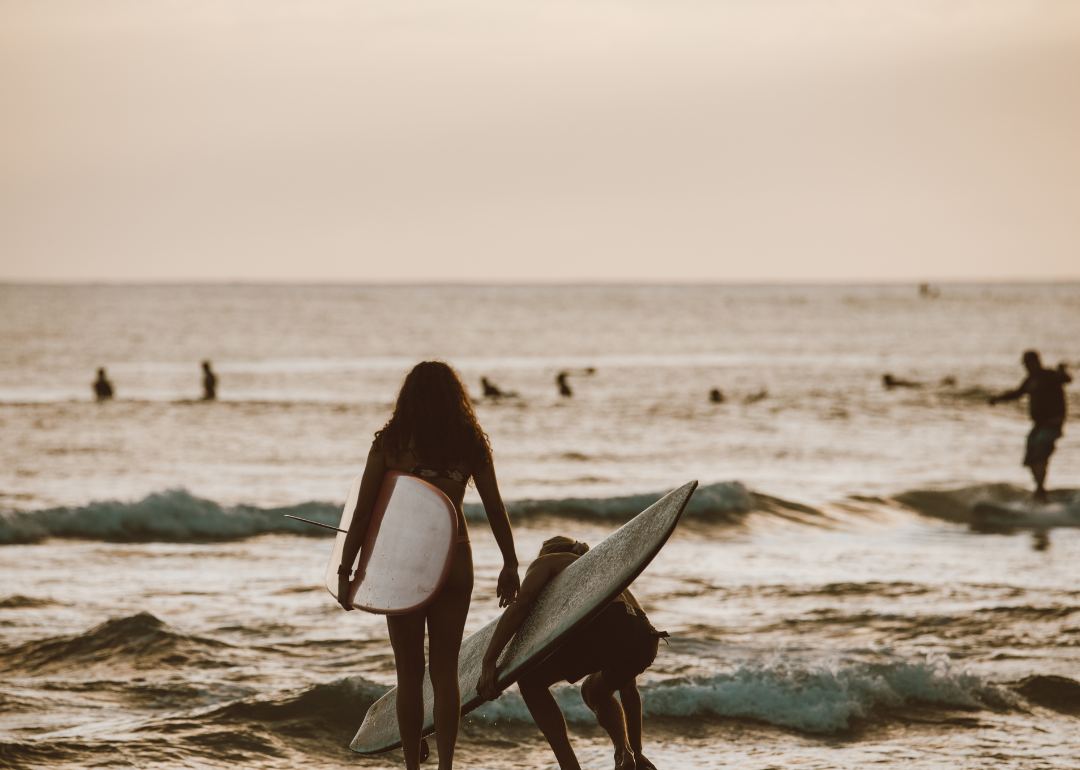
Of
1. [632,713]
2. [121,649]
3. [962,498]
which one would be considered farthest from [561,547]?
[962,498]

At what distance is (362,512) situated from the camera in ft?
13.0

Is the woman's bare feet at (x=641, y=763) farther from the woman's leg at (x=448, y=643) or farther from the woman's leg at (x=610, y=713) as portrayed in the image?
the woman's leg at (x=448, y=643)

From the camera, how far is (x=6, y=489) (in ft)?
50.3

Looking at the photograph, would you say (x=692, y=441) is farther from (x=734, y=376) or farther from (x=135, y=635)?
(x=734, y=376)

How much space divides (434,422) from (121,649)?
455cm

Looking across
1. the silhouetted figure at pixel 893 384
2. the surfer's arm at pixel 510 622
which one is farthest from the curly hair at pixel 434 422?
the silhouetted figure at pixel 893 384

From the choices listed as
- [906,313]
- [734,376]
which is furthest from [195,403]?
[906,313]

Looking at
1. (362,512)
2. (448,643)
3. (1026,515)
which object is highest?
(362,512)

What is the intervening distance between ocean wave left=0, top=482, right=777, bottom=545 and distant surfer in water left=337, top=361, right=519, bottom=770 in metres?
7.72

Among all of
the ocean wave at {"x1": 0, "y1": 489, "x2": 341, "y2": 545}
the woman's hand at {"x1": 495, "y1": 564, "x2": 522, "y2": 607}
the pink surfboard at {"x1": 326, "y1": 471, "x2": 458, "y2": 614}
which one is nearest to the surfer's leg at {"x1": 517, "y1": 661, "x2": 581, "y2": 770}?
the woman's hand at {"x1": 495, "y1": 564, "x2": 522, "y2": 607}

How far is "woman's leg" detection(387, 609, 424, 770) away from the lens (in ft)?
13.0

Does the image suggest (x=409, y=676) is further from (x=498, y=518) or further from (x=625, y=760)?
(x=625, y=760)

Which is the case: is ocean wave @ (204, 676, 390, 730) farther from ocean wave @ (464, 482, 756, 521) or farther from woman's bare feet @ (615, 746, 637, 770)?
ocean wave @ (464, 482, 756, 521)

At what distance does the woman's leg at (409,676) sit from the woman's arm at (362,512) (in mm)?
204
